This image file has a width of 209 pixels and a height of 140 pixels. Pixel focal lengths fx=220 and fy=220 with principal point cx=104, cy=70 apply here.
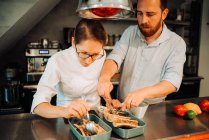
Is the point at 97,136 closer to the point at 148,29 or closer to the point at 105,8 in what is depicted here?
the point at 105,8

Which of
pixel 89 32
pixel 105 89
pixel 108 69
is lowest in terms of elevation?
pixel 105 89

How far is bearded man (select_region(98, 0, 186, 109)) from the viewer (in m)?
1.81

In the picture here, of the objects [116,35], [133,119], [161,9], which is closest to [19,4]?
[161,9]

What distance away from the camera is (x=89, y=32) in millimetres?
1484

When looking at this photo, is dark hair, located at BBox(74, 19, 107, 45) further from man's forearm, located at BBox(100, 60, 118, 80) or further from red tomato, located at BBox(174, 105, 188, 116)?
red tomato, located at BBox(174, 105, 188, 116)

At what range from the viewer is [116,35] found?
4133 millimetres

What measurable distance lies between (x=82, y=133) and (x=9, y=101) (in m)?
2.29

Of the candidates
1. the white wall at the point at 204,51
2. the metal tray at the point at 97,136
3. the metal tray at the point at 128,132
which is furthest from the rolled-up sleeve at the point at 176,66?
the white wall at the point at 204,51

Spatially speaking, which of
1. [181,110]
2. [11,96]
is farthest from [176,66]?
[11,96]

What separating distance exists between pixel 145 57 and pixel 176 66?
0.99 ft

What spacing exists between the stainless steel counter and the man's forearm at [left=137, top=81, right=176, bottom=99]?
0.17 m

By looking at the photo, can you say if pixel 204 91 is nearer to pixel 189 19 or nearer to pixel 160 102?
pixel 189 19

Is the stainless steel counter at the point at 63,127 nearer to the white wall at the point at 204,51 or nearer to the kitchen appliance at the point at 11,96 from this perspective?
the kitchen appliance at the point at 11,96

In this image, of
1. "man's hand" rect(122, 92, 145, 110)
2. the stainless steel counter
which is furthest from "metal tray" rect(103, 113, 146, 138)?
"man's hand" rect(122, 92, 145, 110)
